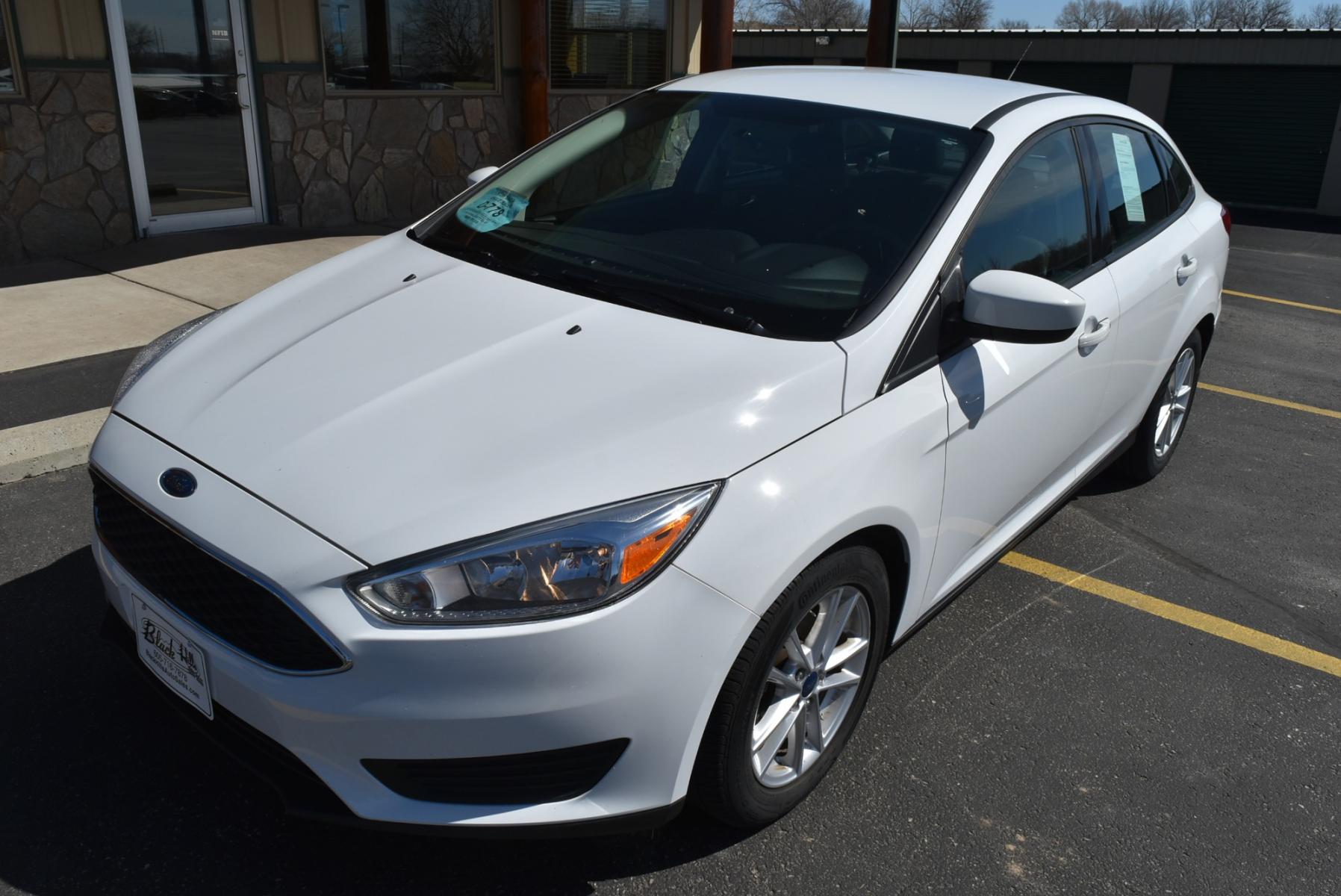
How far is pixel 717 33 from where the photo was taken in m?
10.0

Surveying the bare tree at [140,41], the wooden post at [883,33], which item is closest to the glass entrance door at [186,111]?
the bare tree at [140,41]

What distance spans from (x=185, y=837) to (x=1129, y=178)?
3803mm

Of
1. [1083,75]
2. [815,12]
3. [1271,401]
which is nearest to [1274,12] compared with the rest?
[815,12]

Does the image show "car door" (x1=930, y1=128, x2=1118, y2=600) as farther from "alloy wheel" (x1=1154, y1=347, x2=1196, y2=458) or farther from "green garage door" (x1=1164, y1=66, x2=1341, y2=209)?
"green garage door" (x1=1164, y1=66, x2=1341, y2=209)

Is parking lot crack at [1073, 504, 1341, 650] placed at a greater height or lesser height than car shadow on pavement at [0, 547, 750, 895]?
lesser

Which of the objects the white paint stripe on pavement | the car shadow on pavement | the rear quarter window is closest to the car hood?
the car shadow on pavement

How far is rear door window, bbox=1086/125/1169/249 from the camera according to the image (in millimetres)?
3826

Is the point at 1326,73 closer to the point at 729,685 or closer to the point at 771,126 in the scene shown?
the point at 771,126

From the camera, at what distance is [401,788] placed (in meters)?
2.10

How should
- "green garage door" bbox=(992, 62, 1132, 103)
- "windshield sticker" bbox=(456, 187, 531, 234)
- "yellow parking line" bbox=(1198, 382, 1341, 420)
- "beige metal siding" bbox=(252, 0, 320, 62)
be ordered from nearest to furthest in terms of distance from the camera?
"windshield sticker" bbox=(456, 187, 531, 234), "yellow parking line" bbox=(1198, 382, 1341, 420), "beige metal siding" bbox=(252, 0, 320, 62), "green garage door" bbox=(992, 62, 1132, 103)

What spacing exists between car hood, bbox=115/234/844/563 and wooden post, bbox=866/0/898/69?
867 cm

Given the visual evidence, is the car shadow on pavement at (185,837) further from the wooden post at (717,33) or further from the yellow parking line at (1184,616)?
the wooden post at (717,33)

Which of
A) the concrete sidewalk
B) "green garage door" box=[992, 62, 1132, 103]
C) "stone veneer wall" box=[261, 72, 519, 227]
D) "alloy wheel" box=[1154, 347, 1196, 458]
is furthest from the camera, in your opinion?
"green garage door" box=[992, 62, 1132, 103]

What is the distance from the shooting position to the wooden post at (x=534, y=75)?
9.87 meters
